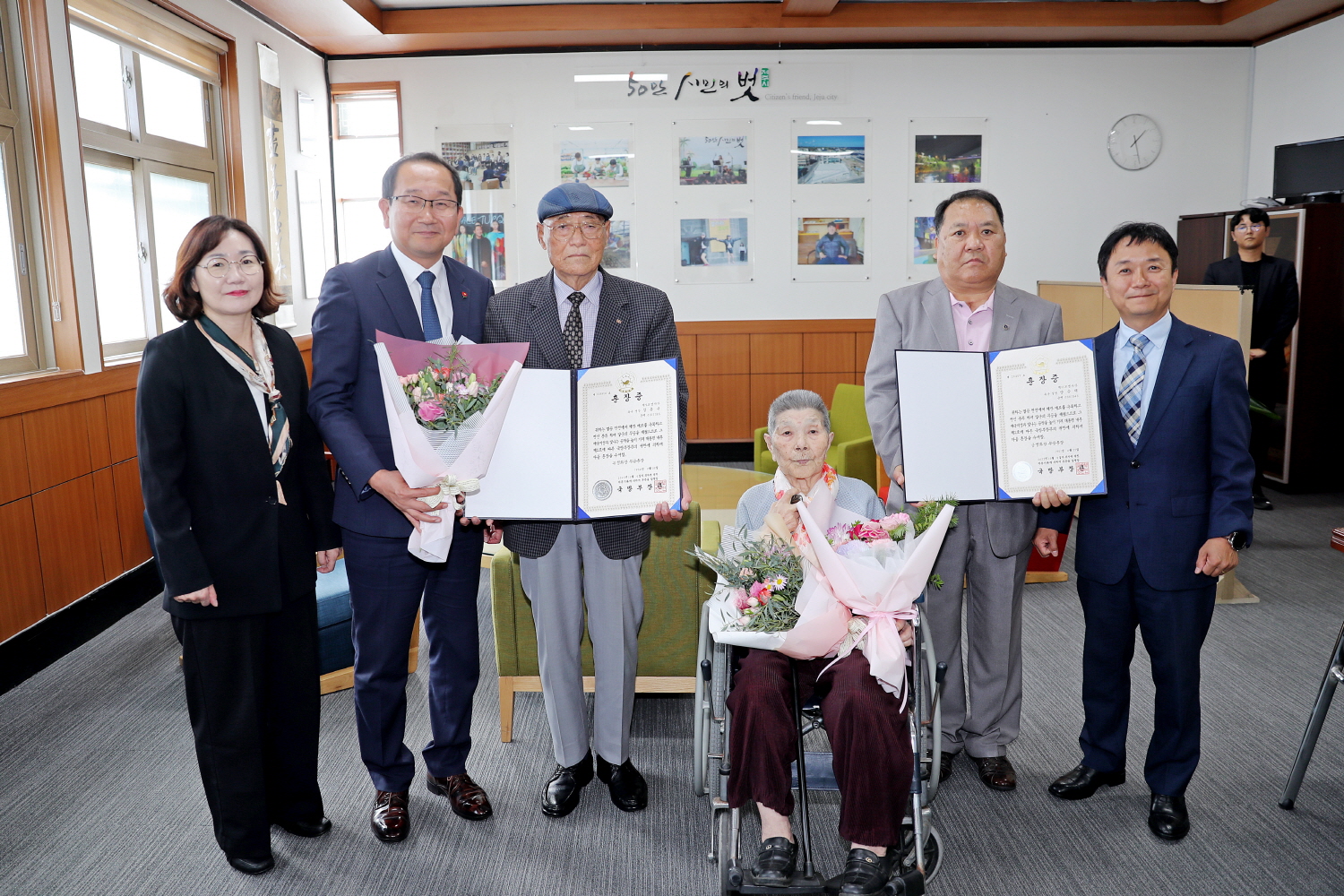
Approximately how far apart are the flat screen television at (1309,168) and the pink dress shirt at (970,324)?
18.8 feet

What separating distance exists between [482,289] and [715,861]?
1.80m

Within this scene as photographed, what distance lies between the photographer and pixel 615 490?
241 cm

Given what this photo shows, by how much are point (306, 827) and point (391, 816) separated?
26 cm

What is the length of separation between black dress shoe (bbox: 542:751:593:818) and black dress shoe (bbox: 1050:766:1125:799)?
1.51 meters

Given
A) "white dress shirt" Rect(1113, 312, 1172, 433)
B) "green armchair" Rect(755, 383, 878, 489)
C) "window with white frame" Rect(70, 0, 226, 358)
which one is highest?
"window with white frame" Rect(70, 0, 226, 358)

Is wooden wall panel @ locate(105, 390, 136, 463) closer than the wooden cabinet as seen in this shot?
Yes

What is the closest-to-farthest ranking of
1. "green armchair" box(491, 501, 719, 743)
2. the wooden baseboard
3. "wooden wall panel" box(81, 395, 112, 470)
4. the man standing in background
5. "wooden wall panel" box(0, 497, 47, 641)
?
"green armchair" box(491, 501, 719, 743) < the wooden baseboard < "wooden wall panel" box(0, 497, 47, 641) < "wooden wall panel" box(81, 395, 112, 470) < the man standing in background

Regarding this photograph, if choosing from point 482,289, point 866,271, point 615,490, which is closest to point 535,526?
point 615,490

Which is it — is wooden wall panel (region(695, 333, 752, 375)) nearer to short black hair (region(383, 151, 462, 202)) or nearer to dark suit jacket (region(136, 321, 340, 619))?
short black hair (region(383, 151, 462, 202))

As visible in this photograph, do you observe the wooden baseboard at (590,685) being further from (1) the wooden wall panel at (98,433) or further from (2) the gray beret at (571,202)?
(1) the wooden wall panel at (98,433)

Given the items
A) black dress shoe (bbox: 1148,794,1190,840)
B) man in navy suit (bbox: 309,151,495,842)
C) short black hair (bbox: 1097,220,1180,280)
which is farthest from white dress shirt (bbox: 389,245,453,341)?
black dress shoe (bbox: 1148,794,1190,840)

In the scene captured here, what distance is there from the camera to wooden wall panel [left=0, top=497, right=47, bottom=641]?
3.74 m

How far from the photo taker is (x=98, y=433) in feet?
14.6

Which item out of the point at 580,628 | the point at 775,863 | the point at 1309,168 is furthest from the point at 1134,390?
the point at 1309,168
